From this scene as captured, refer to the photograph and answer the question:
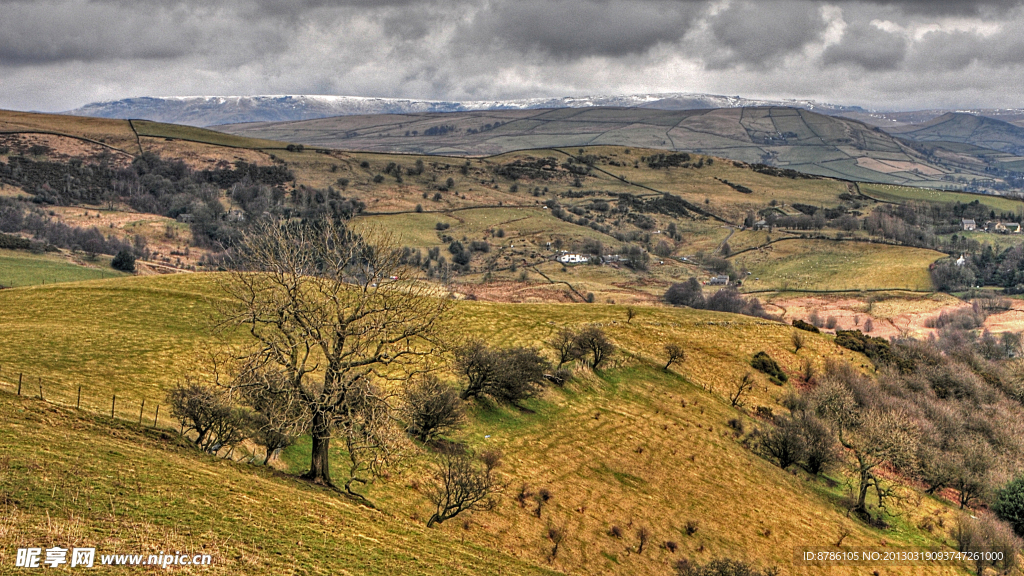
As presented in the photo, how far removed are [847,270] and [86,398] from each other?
198 m

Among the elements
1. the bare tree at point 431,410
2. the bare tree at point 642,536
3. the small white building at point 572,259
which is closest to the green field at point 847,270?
the small white building at point 572,259

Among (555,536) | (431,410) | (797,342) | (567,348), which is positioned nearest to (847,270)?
(797,342)

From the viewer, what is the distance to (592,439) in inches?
1848

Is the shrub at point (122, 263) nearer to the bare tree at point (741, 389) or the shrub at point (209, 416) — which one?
the shrub at point (209, 416)

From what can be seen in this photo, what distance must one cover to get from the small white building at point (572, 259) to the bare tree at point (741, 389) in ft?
391

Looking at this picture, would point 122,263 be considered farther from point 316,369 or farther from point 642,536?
point 642,536

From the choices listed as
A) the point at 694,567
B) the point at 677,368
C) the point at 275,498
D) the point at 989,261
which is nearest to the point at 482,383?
the point at 694,567

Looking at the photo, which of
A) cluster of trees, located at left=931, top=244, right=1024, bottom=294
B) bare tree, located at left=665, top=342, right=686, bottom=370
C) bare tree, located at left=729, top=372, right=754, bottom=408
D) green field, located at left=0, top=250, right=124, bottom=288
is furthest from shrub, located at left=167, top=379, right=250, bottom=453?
cluster of trees, located at left=931, top=244, right=1024, bottom=294

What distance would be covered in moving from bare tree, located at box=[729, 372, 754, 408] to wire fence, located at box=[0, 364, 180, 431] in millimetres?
55800

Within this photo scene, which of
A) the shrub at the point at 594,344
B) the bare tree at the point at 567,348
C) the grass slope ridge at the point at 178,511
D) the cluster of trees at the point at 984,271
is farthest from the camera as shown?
the cluster of trees at the point at 984,271

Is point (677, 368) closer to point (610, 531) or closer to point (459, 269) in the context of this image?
point (610, 531)

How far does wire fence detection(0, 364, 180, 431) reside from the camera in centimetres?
2800

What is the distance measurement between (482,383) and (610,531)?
16237mm

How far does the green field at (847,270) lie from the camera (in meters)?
171
